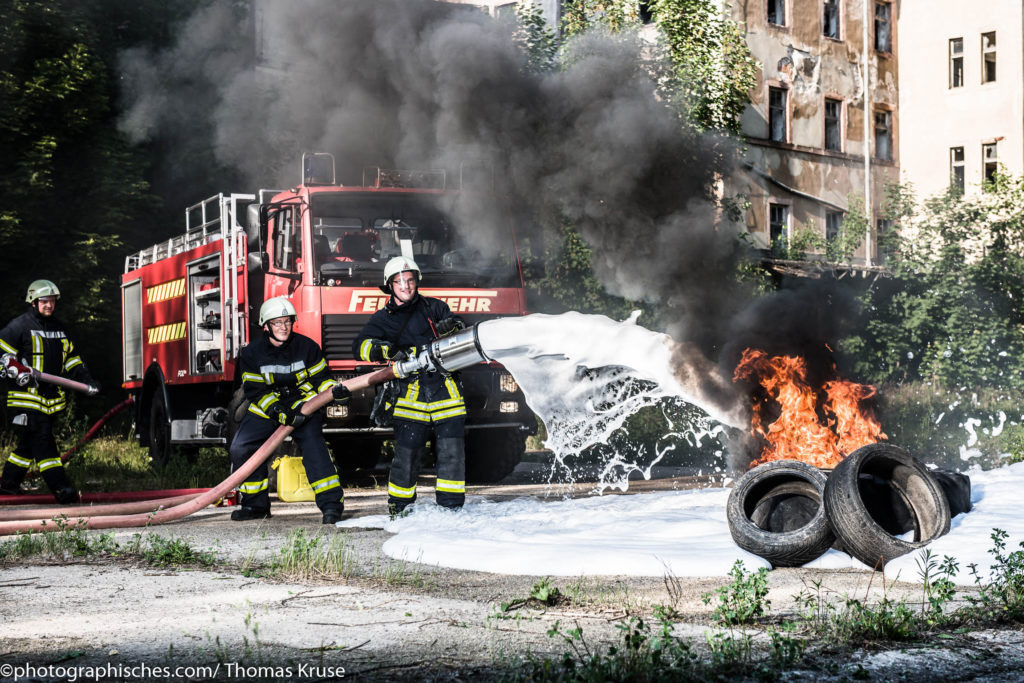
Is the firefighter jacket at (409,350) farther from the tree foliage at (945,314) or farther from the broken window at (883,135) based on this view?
the broken window at (883,135)

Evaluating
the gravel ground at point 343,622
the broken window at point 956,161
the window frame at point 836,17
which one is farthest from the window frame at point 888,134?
the gravel ground at point 343,622

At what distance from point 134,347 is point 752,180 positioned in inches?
686

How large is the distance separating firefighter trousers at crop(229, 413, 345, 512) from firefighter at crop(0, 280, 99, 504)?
1908 millimetres

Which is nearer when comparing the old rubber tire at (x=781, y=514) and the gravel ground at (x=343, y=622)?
the gravel ground at (x=343, y=622)

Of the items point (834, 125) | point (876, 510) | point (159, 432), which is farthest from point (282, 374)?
point (834, 125)

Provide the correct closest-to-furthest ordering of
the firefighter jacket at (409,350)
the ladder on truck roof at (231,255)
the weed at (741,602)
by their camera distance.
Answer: the weed at (741,602)
the firefighter jacket at (409,350)
the ladder on truck roof at (231,255)

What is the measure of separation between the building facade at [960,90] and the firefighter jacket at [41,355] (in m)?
25.6

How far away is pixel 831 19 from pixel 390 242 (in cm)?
2407

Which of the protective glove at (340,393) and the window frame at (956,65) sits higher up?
the window frame at (956,65)

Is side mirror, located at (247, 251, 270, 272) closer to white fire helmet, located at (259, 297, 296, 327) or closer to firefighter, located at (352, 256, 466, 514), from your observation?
white fire helmet, located at (259, 297, 296, 327)

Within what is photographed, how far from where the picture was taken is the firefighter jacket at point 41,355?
32.2 ft

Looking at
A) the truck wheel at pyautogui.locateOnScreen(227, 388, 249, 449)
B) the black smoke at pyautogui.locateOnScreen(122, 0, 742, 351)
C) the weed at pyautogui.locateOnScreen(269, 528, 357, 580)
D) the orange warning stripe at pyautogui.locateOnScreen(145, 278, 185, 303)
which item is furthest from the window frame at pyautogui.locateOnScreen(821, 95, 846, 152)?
the weed at pyautogui.locateOnScreen(269, 528, 357, 580)

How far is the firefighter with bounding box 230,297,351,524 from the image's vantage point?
8.51 metres

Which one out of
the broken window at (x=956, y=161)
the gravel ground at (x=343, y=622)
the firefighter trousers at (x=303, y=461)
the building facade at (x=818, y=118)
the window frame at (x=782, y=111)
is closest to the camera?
the gravel ground at (x=343, y=622)
